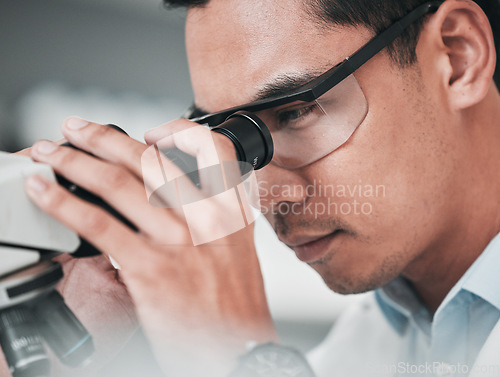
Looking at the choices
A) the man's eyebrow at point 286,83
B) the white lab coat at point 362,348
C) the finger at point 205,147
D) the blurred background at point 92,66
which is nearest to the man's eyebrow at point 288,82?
the man's eyebrow at point 286,83

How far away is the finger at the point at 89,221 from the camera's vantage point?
1.66ft

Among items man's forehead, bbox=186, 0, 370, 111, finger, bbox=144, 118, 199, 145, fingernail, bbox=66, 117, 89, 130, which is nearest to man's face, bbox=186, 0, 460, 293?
man's forehead, bbox=186, 0, 370, 111

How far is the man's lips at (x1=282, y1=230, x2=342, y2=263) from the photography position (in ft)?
3.04

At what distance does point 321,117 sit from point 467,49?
1.16ft


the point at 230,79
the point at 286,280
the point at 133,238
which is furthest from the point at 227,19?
the point at 286,280

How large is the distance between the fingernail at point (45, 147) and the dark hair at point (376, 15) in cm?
50

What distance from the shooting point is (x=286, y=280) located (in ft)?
8.93

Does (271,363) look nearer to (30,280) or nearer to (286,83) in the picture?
(30,280)

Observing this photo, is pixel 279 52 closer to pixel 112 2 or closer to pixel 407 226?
pixel 407 226

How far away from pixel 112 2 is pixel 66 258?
75.0 inches

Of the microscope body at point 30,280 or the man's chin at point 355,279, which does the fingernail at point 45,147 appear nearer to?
the microscope body at point 30,280

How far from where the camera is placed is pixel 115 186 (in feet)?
1.76

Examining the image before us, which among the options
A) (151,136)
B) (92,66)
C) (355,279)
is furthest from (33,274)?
(92,66)

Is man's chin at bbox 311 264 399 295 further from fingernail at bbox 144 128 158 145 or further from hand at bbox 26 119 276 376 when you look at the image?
fingernail at bbox 144 128 158 145
